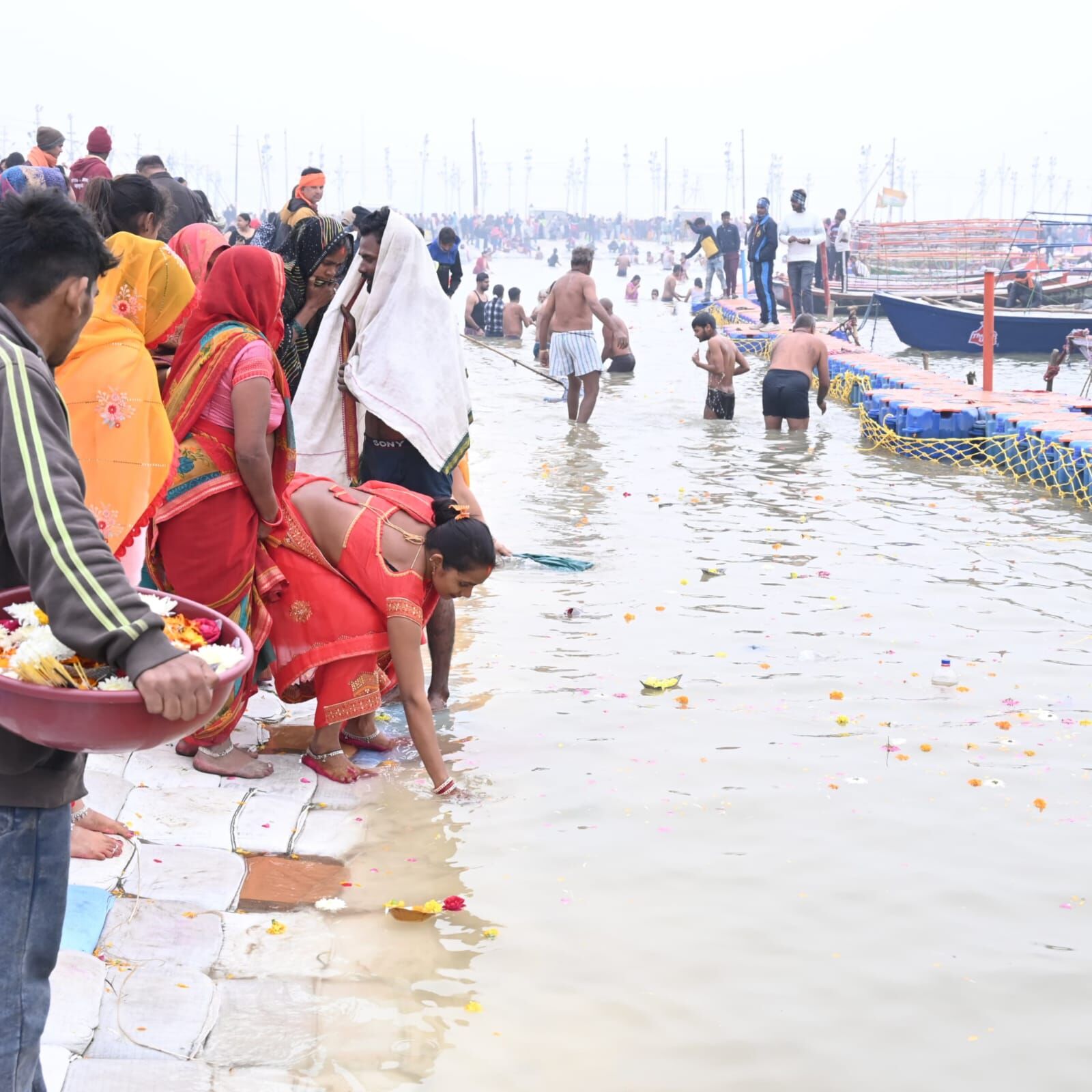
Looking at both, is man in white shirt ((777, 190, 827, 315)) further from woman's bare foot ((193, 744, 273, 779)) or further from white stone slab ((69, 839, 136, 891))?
white stone slab ((69, 839, 136, 891))

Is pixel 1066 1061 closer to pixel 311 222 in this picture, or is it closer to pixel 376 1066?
pixel 376 1066

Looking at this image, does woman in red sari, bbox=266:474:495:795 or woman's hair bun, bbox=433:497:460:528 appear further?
woman's hair bun, bbox=433:497:460:528

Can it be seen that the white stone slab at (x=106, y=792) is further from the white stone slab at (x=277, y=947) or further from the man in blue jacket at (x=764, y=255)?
the man in blue jacket at (x=764, y=255)

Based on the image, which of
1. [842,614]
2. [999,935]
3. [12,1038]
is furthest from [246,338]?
[842,614]

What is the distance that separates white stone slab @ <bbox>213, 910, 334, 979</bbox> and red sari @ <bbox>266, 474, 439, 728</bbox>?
99 cm

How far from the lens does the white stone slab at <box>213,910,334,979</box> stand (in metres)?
3.44

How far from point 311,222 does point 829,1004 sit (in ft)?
11.0

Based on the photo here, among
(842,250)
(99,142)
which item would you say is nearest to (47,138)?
(99,142)

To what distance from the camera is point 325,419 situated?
5.36 metres

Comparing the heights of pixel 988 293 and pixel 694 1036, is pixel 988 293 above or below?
above

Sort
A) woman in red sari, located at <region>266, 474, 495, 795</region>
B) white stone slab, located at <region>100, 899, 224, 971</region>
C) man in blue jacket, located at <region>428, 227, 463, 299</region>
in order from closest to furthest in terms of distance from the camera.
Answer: white stone slab, located at <region>100, 899, 224, 971</region> < woman in red sari, located at <region>266, 474, 495, 795</region> < man in blue jacket, located at <region>428, 227, 463, 299</region>

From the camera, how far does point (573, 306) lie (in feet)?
43.1

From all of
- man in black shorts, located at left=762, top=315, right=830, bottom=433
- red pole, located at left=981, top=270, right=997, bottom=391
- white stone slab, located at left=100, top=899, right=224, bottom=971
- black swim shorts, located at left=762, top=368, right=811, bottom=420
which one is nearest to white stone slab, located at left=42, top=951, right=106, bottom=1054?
white stone slab, located at left=100, top=899, right=224, bottom=971

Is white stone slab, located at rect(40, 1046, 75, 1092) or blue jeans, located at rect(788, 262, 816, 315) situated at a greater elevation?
blue jeans, located at rect(788, 262, 816, 315)
